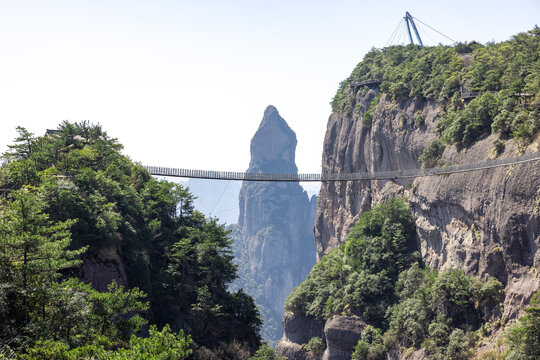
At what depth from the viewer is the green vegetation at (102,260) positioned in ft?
51.3

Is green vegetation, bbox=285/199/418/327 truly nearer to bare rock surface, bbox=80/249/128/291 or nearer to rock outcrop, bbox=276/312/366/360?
rock outcrop, bbox=276/312/366/360

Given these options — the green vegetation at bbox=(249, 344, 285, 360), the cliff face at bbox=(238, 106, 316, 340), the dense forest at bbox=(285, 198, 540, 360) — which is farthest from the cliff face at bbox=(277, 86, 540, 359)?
the cliff face at bbox=(238, 106, 316, 340)

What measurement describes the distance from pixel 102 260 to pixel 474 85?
100 ft

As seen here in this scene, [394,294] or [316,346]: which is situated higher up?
[394,294]

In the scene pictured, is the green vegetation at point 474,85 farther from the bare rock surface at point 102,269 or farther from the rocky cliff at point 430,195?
the bare rock surface at point 102,269

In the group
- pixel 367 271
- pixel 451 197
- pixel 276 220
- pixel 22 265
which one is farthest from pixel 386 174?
pixel 276 220

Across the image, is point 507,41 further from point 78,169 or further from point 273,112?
point 273,112

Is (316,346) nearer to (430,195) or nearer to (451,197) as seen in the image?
(430,195)

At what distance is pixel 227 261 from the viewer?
36.5 metres

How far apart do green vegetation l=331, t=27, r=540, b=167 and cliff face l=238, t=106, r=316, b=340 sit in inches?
4962

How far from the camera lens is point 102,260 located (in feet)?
84.7

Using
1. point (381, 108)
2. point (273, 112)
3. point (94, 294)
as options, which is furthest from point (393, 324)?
point (273, 112)

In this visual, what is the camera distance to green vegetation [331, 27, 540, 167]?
33594 mm

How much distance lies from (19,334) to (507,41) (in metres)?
45.1
